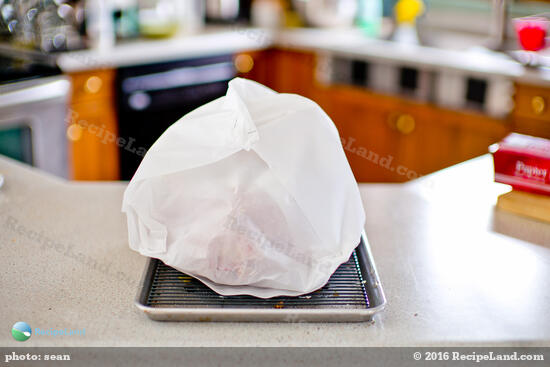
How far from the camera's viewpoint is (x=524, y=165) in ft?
3.77

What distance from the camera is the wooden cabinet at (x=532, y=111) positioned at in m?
2.24

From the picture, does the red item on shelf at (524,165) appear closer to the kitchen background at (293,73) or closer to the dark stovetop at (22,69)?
the kitchen background at (293,73)

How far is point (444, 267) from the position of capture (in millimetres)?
947

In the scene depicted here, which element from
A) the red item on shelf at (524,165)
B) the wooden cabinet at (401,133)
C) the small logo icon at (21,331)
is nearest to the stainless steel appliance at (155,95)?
the wooden cabinet at (401,133)

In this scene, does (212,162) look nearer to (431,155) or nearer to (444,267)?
(444,267)

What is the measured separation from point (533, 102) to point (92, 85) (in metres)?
1.80

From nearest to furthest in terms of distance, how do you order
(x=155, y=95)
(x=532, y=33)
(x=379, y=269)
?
(x=379, y=269), (x=532, y=33), (x=155, y=95)

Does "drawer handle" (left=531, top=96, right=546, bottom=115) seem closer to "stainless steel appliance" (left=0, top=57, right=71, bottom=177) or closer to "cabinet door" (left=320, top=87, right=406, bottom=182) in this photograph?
"cabinet door" (left=320, top=87, right=406, bottom=182)

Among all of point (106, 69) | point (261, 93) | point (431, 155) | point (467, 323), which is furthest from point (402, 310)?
Result: point (106, 69)

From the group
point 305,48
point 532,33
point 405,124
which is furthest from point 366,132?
point 532,33

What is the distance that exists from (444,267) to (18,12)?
7.73 feet

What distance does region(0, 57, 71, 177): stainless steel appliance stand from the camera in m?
2.28

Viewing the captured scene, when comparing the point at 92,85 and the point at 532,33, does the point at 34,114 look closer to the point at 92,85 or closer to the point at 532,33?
the point at 92,85

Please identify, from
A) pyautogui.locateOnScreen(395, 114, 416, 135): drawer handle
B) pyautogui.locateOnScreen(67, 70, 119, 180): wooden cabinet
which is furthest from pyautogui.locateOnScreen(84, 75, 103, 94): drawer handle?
pyautogui.locateOnScreen(395, 114, 416, 135): drawer handle
